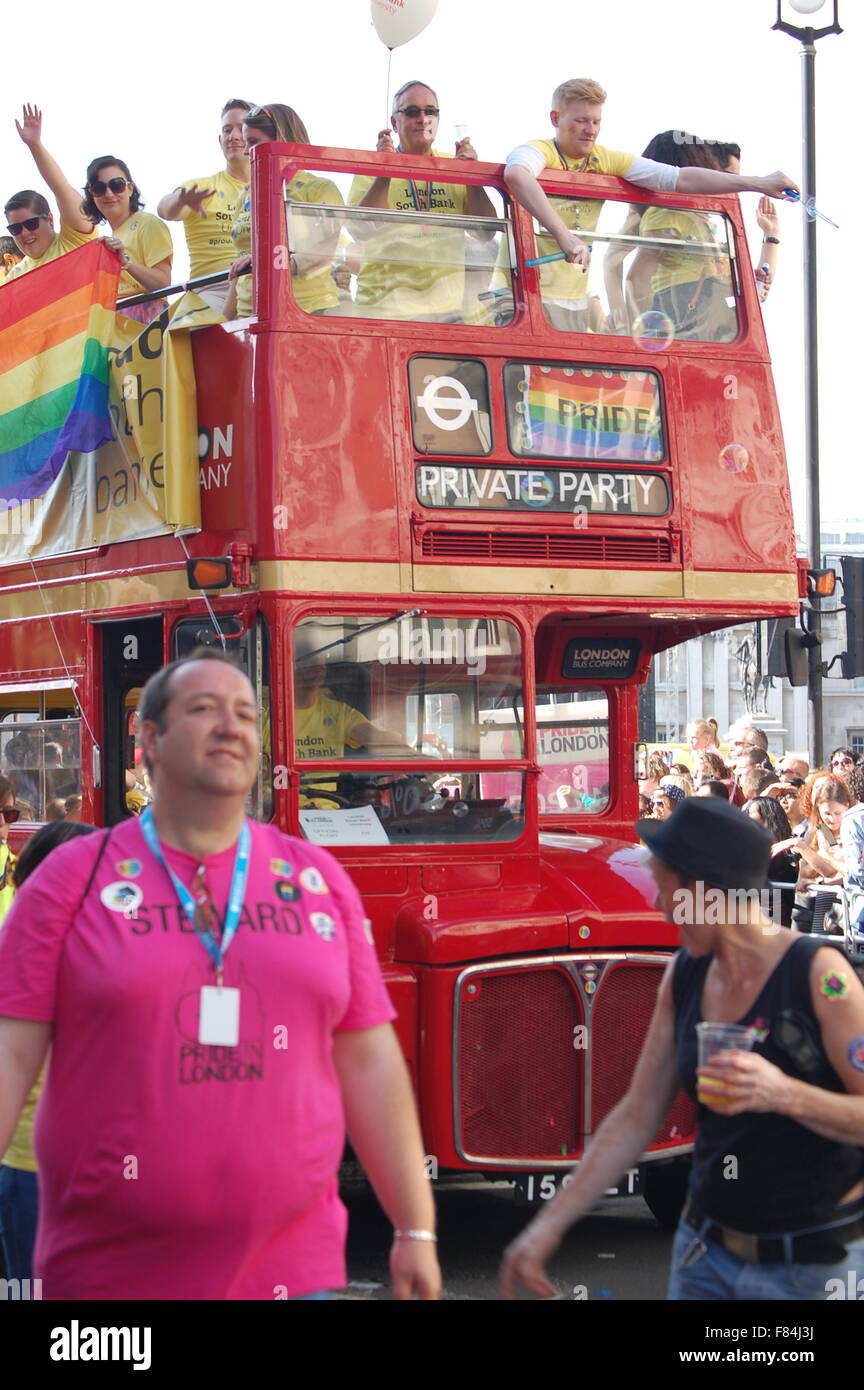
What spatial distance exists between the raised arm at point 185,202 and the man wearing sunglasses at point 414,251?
1114mm

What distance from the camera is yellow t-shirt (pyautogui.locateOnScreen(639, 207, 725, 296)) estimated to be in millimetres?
8266

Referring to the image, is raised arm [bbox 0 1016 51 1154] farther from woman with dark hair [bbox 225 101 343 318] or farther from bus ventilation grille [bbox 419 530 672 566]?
woman with dark hair [bbox 225 101 343 318]

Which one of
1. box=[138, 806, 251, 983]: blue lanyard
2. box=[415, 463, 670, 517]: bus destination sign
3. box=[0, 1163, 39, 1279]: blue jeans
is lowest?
box=[0, 1163, 39, 1279]: blue jeans

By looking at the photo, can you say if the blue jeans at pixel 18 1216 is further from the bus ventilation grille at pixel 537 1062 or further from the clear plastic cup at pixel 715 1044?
the bus ventilation grille at pixel 537 1062

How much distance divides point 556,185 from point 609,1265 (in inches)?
183

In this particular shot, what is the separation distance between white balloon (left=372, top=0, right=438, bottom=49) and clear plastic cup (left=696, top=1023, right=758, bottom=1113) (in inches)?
256

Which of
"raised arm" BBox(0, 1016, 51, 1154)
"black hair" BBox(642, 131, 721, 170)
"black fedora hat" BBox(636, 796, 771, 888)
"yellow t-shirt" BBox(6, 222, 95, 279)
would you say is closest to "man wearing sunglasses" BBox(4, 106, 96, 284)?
"yellow t-shirt" BBox(6, 222, 95, 279)

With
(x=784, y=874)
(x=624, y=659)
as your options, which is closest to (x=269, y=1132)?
(x=624, y=659)

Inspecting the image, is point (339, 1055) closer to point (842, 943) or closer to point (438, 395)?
point (438, 395)

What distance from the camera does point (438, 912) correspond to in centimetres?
725

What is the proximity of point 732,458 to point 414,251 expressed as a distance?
1714mm

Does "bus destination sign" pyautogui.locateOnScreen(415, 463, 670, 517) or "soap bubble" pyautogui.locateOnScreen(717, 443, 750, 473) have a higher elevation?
"soap bubble" pyautogui.locateOnScreen(717, 443, 750, 473)
